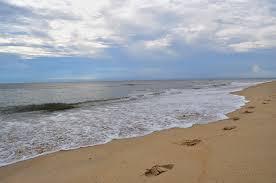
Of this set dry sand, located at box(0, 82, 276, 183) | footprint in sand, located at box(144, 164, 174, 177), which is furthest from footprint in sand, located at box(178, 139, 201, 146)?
footprint in sand, located at box(144, 164, 174, 177)

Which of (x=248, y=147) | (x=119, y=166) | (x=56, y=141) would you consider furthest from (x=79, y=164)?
(x=248, y=147)

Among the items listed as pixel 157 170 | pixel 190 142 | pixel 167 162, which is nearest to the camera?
pixel 157 170

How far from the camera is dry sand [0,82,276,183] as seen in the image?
448 centimetres

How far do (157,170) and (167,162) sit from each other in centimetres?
57

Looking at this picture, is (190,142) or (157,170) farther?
(190,142)

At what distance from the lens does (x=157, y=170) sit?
16.0ft

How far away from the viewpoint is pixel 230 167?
4.64 m

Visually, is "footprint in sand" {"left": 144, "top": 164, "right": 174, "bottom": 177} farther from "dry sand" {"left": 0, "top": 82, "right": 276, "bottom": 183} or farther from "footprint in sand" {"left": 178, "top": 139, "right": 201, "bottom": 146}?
"footprint in sand" {"left": 178, "top": 139, "right": 201, "bottom": 146}

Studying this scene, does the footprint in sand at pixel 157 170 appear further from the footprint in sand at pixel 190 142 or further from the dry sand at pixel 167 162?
the footprint in sand at pixel 190 142

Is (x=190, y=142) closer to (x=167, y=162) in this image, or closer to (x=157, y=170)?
(x=167, y=162)

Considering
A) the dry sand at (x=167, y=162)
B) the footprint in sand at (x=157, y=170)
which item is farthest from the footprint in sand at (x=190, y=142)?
the footprint in sand at (x=157, y=170)

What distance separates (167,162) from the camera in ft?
17.7

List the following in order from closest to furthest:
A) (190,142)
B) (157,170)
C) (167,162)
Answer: (157,170), (167,162), (190,142)

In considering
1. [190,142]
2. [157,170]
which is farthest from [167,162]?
[190,142]
